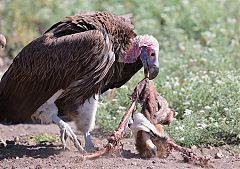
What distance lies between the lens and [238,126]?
6984 mm

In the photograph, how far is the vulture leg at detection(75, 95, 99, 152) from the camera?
7.01m

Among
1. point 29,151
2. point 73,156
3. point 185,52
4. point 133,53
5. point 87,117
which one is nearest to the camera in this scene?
point 73,156

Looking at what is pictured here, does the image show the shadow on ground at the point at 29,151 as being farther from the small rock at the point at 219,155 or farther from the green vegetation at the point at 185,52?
the small rock at the point at 219,155

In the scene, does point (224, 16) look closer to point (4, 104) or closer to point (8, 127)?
point (8, 127)

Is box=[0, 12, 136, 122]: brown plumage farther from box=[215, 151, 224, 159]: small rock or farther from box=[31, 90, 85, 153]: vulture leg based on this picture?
box=[215, 151, 224, 159]: small rock

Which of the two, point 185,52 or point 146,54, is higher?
point 146,54

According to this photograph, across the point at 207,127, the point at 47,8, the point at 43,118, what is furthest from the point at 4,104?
the point at 47,8

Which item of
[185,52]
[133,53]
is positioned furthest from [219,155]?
[185,52]

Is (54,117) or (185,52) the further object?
(185,52)

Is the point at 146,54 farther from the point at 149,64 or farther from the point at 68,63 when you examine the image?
the point at 68,63

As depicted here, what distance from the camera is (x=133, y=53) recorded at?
22.1 feet

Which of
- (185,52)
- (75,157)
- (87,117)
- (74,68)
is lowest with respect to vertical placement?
(75,157)

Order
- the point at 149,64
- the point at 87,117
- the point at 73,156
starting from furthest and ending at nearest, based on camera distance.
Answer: the point at 87,117 < the point at 149,64 < the point at 73,156

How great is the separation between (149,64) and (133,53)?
7.9 inches
